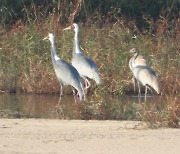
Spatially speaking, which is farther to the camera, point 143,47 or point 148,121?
point 143,47

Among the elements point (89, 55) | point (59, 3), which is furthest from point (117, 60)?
point (59, 3)

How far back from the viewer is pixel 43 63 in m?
18.1

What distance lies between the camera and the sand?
9.76 metres

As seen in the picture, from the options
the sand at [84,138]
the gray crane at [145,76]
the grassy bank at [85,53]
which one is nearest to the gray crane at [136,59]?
the gray crane at [145,76]

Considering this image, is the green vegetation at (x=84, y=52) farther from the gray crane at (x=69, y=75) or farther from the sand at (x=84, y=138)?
the sand at (x=84, y=138)

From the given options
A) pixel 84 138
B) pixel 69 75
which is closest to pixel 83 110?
pixel 69 75

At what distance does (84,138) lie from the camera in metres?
10.5

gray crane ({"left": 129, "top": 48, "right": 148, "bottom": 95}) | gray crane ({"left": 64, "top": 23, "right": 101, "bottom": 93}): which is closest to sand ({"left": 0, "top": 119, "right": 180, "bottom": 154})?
gray crane ({"left": 64, "top": 23, "right": 101, "bottom": 93})

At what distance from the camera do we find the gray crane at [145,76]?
52.7 ft

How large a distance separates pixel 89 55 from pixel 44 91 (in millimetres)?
1574

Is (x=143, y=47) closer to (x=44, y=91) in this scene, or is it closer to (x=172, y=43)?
(x=172, y=43)

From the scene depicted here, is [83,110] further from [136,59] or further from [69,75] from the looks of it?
[136,59]

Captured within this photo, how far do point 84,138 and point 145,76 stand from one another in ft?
19.7

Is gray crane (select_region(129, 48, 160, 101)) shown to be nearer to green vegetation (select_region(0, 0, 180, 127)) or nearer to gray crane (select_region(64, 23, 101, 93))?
green vegetation (select_region(0, 0, 180, 127))
